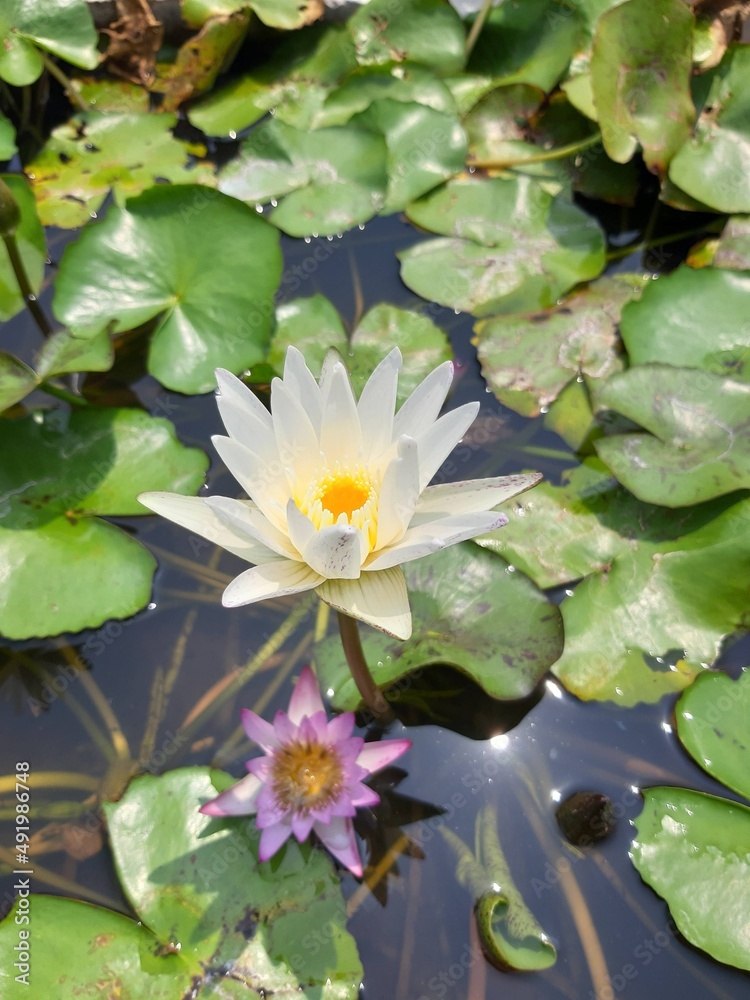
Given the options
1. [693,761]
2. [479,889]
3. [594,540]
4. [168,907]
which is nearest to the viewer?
[168,907]

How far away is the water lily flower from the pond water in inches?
9.6

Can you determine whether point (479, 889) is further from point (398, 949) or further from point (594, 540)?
point (594, 540)

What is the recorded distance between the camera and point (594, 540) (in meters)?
2.42

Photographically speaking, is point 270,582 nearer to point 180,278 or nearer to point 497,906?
point 497,906

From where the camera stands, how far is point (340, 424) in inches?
70.4

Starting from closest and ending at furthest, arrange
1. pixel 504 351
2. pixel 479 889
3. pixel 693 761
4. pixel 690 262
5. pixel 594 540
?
pixel 479 889
pixel 693 761
pixel 594 540
pixel 504 351
pixel 690 262

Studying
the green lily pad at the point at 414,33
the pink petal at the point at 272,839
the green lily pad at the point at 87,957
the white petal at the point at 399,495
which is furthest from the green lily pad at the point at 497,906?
the green lily pad at the point at 414,33

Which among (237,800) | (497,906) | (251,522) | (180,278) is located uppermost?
(251,522)

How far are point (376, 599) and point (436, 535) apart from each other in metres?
0.19

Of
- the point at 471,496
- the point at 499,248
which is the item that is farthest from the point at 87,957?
the point at 499,248

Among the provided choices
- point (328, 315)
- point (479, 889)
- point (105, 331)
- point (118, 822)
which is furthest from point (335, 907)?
point (328, 315)

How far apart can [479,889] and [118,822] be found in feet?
3.25

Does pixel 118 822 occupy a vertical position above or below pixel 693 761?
below

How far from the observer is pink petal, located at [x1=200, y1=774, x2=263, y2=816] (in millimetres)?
1900
